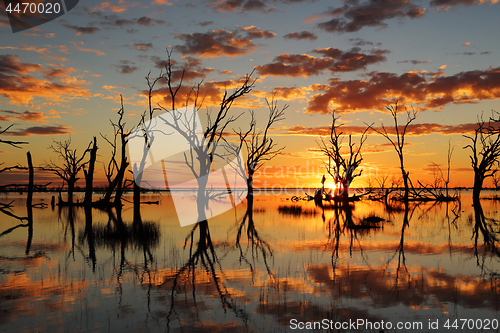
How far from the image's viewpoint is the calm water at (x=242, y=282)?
258 inches

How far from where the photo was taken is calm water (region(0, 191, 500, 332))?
21.5 ft

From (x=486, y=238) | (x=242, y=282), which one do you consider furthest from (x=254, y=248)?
(x=486, y=238)

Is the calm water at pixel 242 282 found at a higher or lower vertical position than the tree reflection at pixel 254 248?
higher

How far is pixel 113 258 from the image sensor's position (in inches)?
476

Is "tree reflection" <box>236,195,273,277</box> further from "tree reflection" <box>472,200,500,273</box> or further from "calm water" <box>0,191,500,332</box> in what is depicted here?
"tree reflection" <box>472,200,500,273</box>

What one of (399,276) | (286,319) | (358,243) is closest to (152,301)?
(286,319)

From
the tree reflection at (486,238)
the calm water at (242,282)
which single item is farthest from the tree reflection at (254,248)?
the tree reflection at (486,238)

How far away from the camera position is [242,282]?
901cm

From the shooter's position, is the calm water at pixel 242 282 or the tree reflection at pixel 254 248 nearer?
the calm water at pixel 242 282

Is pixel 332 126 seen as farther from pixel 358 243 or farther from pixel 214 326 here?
pixel 214 326

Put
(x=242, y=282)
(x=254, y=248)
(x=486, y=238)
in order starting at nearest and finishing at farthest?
(x=242, y=282), (x=254, y=248), (x=486, y=238)

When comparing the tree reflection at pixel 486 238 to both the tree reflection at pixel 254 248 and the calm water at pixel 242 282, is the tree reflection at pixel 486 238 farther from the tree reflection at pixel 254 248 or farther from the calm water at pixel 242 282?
the tree reflection at pixel 254 248

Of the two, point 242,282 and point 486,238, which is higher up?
point 242,282

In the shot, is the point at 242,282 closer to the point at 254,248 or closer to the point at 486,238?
the point at 254,248
